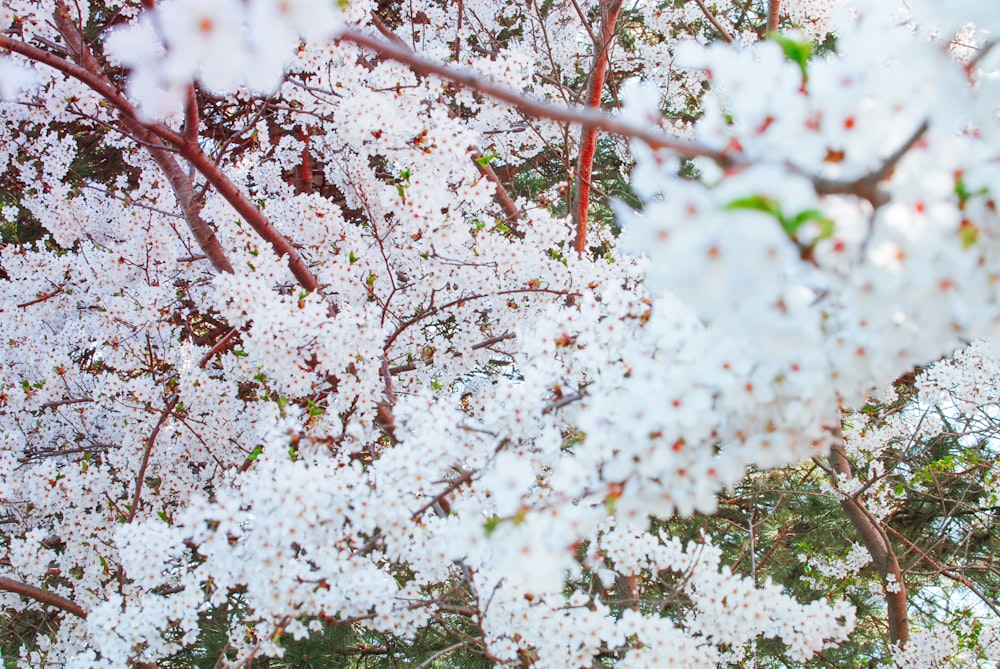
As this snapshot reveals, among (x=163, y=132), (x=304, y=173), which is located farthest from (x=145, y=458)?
(x=304, y=173)

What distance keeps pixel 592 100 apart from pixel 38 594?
152 inches

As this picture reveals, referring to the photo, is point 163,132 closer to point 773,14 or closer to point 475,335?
point 475,335

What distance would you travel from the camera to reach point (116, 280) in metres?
3.87

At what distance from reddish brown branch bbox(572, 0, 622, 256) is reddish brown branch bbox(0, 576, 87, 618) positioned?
3027 mm

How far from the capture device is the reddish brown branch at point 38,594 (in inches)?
119

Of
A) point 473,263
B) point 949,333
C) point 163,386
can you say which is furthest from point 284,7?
point 163,386

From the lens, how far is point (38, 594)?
3105mm

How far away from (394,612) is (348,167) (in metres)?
2.74

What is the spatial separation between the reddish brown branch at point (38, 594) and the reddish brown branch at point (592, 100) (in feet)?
9.93

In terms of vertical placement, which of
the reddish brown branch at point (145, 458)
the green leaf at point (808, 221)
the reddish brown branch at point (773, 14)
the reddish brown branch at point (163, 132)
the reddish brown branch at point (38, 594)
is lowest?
the green leaf at point (808, 221)

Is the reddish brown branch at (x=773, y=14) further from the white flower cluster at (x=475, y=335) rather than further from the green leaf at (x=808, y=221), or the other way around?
the green leaf at (x=808, y=221)

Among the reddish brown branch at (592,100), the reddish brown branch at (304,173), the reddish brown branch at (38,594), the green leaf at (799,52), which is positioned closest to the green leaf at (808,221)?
the green leaf at (799,52)

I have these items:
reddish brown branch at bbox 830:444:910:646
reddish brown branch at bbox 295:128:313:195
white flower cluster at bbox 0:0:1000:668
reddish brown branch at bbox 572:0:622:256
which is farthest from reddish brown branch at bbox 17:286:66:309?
reddish brown branch at bbox 830:444:910:646

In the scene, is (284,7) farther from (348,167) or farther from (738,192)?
(348,167)
